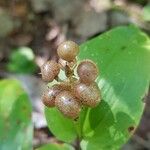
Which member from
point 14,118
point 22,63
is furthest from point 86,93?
point 22,63

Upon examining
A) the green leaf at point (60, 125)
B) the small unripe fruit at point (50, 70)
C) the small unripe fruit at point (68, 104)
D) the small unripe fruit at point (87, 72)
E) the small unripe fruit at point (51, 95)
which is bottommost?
the green leaf at point (60, 125)

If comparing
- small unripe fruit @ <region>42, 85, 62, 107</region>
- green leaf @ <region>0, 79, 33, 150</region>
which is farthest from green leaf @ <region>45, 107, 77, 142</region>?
small unripe fruit @ <region>42, 85, 62, 107</region>

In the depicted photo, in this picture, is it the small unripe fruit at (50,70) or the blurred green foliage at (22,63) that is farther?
the blurred green foliage at (22,63)

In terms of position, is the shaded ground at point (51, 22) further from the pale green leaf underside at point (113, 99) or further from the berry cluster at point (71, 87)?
the berry cluster at point (71, 87)

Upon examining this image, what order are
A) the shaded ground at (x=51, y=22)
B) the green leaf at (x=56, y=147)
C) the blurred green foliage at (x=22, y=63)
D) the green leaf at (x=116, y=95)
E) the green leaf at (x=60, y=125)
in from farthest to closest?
the shaded ground at (x=51, y=22)
the blurred green foliage at (x=22, y=63)
the green leaf at (x=56, y=147)
the green leaf at (x=60, y=125)
the green leaf at (x=116, y=95)

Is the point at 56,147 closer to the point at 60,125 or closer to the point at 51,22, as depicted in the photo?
the point at 60,125

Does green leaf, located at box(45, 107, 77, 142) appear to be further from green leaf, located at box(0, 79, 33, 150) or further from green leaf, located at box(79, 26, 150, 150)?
green leaf, located at box(0, 79, 33, 150)

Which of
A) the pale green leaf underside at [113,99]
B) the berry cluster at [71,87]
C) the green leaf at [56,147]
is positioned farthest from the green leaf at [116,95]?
the berry cluster at [71,87]
